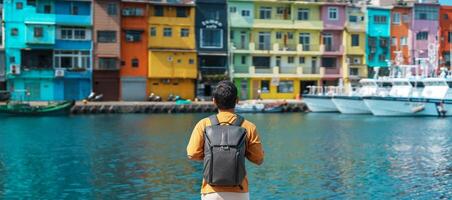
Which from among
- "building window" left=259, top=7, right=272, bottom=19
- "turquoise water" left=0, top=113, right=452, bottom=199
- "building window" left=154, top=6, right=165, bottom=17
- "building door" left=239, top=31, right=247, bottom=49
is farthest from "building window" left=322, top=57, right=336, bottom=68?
"turquoise water" left=0, top=113, right=452, bottom=199

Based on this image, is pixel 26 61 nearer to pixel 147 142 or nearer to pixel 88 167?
pixel 147 142

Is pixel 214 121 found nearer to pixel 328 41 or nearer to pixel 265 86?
pixel 265 86

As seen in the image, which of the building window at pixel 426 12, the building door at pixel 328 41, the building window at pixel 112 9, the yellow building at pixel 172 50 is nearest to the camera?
the building window at pixel 112 9

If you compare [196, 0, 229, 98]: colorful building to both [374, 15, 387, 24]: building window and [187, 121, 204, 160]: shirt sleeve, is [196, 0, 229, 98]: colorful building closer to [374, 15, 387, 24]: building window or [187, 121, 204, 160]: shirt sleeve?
[374, 15, 387, 24]: building window

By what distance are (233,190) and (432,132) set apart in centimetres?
3502

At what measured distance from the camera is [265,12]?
224ft

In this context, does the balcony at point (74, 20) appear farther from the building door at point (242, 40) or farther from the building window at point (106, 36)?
the building door at point (242, 40)

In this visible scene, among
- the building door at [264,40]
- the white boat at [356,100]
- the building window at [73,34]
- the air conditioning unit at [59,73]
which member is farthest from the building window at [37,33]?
the white boat at [356,100]

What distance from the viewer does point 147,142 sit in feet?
108

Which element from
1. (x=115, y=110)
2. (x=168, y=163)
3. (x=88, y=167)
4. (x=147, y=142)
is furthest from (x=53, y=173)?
(x=115, y=110)

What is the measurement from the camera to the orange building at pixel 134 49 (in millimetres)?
63062

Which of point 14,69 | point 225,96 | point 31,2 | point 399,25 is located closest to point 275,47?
point 399,25

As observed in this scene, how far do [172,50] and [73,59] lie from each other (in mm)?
9136

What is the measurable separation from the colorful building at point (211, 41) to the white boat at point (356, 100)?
1199 centimetres
